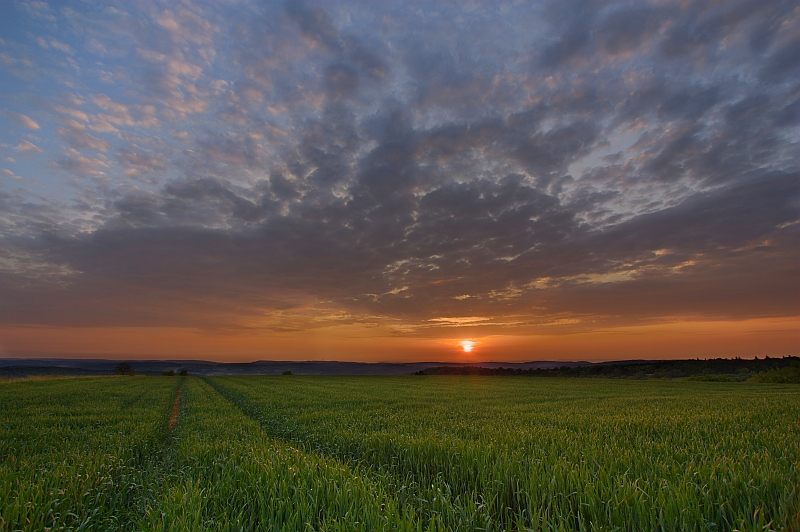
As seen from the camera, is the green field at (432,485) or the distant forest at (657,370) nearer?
the green field at (432,485)

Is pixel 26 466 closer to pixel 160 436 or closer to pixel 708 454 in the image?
pixel 160 436

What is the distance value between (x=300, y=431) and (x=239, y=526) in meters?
9.78

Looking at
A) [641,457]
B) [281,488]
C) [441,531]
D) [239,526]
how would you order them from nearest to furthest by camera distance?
[441,531]
[239,526]
[281,488]
[641,457]

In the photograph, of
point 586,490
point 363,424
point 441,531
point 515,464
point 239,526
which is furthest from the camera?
point 363,424

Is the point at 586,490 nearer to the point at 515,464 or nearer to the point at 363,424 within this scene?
the point at 515,464

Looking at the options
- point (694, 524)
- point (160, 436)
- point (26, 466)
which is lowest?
point (160, 436)

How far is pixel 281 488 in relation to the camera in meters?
4.86

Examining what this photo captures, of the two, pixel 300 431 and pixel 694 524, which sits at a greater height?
pixel 694 524

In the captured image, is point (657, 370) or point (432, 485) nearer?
point (432, 485)

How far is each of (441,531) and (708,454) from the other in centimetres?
592

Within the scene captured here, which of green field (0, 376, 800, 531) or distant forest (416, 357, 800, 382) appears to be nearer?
green field (0, 376, 800, 531)

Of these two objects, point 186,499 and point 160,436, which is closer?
point 186,499

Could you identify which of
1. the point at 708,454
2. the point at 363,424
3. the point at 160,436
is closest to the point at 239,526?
the point at 708,454

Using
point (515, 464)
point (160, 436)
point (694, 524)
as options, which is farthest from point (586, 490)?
point (160, 436)
